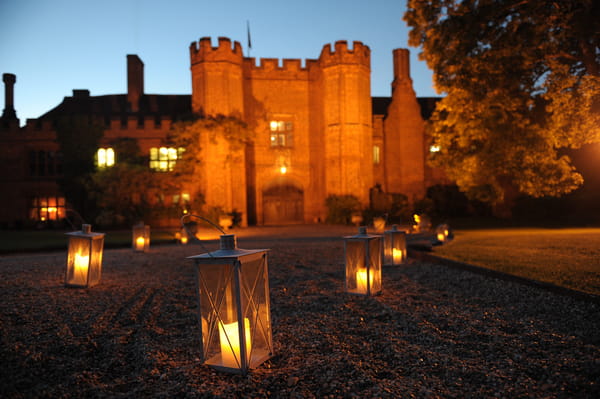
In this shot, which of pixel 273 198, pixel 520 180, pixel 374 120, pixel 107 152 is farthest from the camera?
pixel 374 120

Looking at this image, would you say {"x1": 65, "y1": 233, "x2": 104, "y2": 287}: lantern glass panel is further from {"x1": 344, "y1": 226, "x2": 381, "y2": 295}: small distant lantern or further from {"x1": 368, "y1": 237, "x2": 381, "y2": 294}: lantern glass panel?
{"x1": 368, "y1": 237, "x2": 381, "y2": 294}: lantern glass panel

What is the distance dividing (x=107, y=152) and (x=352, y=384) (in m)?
22.3

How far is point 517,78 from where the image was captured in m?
10.6

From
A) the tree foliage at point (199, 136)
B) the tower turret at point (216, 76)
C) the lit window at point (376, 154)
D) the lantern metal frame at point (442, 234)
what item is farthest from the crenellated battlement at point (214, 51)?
the lantern metal frame at point (442, 234)

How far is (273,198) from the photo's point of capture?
916 inches

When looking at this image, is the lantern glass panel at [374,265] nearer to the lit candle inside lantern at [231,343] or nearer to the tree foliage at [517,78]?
the lit candle inside lantern at [231,343]

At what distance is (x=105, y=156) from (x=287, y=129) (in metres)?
10.4

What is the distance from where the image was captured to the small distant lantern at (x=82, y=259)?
6.21 metres

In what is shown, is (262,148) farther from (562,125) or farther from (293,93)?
(562,125)

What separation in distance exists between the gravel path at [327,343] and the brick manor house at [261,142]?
1546 cm

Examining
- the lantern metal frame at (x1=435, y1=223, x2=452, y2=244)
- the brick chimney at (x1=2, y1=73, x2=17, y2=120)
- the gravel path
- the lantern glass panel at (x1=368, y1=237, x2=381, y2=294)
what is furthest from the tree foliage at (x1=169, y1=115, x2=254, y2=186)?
the lantern glass panel at (x1=368, y1=237, x2=381, y2=294)

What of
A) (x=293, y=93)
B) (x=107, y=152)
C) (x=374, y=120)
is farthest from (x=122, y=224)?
(x=374, y=120)

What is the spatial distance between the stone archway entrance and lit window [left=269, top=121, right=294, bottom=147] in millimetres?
2513

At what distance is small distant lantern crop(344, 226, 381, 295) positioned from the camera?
17.7ft
